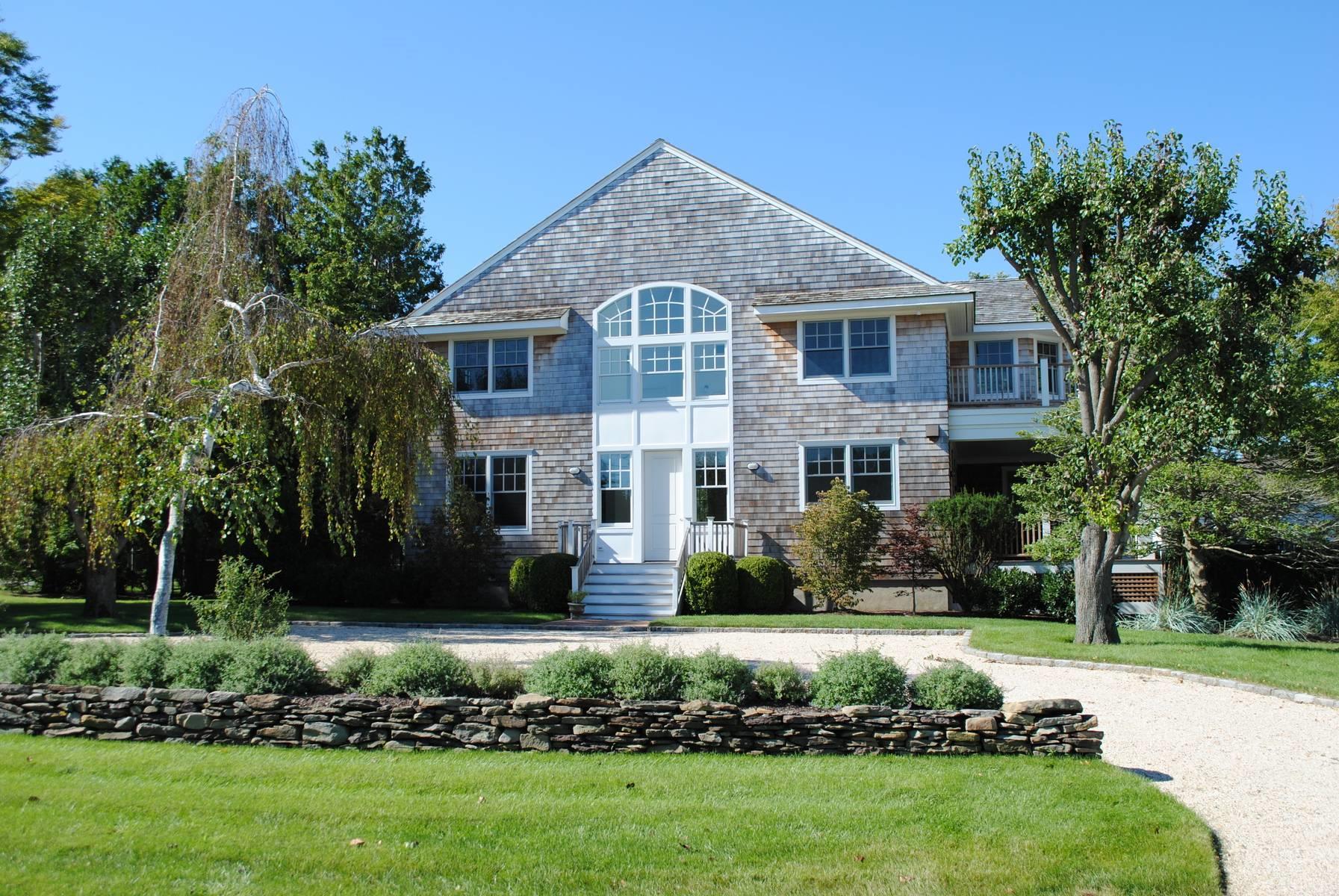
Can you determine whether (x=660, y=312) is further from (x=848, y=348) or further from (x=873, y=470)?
(x=873, y=470)

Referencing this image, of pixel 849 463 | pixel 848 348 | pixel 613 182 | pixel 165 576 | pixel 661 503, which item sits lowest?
pixel 165 576

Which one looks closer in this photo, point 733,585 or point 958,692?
point 958,692

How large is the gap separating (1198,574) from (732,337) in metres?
9.62

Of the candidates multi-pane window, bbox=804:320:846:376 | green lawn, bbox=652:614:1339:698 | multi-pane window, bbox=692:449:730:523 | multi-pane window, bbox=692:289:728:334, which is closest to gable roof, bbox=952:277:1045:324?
multi-pane window, bbox=804:320:846:376

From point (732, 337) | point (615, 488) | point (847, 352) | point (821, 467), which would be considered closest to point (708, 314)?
point (732, 337)

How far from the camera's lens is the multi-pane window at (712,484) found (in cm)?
2147

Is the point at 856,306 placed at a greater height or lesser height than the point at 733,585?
greater

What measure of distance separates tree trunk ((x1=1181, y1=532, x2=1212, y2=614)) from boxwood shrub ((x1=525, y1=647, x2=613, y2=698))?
46.1 feet

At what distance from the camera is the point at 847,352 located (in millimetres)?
20984

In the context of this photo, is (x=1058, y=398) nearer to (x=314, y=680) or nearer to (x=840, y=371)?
(x=840, y=371)

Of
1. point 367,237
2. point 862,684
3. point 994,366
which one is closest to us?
point 862,684

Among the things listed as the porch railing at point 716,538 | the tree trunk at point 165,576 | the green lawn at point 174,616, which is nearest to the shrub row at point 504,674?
the tree trunk at point 165,576

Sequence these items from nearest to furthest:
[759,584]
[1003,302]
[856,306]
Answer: [759,584], [856,306], [1003,302]

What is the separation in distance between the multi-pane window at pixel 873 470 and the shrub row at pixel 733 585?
2329mm
